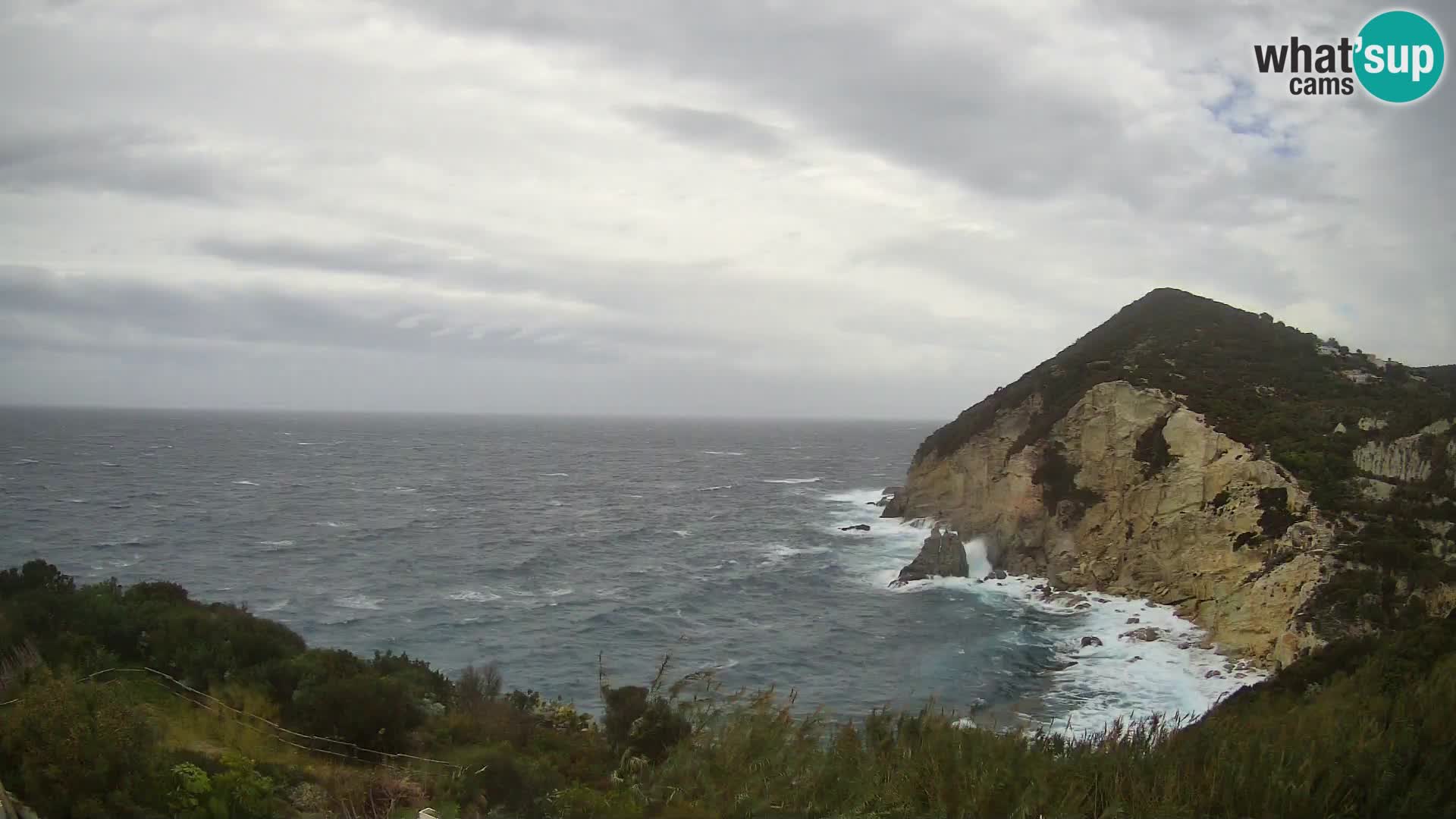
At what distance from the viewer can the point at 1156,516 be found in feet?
107

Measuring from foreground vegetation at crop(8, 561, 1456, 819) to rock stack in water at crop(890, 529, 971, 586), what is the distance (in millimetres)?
26843

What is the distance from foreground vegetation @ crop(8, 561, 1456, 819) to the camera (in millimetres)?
5008

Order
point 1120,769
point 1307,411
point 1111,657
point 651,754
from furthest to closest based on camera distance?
point 1307,411, point 1111,657, point 651,754, point 1120,769

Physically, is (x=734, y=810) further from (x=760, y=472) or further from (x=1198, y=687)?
(x=760, y=472)

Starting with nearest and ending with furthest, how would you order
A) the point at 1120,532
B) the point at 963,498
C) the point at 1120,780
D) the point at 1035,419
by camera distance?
the point at 1120,780 < the point at 1120,532 < the point at 1035,419 < the point at 963,498

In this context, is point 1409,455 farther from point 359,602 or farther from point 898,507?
point 359,602

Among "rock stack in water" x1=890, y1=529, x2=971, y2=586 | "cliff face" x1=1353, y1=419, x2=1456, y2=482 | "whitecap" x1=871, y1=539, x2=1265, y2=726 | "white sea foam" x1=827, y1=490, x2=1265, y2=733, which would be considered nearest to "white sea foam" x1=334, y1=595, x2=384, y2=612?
"white sea foam" x1=827, y1=490, x2=1265, y2=733

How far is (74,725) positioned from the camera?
6.32 metres

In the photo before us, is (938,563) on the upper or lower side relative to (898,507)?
lower

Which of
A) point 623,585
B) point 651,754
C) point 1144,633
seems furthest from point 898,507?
point 651,754

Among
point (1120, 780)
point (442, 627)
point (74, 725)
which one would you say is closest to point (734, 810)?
point (1120, 780)

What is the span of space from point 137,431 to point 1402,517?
19229cm

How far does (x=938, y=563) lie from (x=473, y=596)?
21.5m

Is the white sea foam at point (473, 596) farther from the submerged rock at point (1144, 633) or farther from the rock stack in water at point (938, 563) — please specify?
the submerged rock at point (1144, 633)
